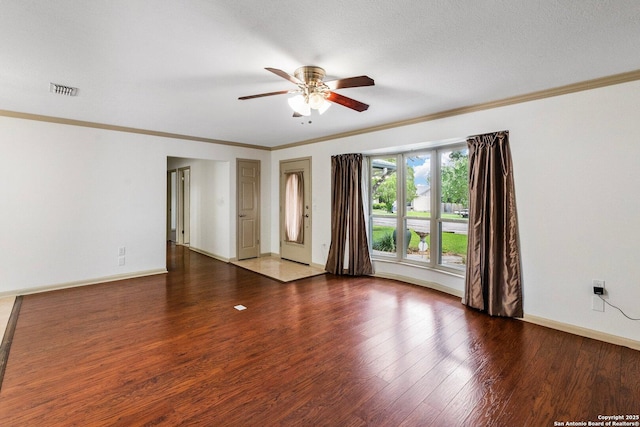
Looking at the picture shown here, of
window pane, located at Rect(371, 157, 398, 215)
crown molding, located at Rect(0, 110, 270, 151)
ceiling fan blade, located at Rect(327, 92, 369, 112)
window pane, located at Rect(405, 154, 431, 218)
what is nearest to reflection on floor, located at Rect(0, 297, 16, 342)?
crown molding, located at Rect(0, 110, 270, 151)

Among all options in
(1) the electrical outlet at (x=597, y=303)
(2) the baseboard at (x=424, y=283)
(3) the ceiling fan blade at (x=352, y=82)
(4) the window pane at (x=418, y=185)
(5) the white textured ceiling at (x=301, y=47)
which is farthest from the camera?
(4) the window pane at (x=418, y=185)

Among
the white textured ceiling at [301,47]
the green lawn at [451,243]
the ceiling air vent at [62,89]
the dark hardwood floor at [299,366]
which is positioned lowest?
the dark hardwood floor at [299,366]

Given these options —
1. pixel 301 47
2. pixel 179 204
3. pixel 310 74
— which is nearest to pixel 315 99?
pixel 310 74

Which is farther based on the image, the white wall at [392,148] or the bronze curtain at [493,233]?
the bronze curtain at [493,233]

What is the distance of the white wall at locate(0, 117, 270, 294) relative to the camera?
158 inches

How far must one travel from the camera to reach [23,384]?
7.00 ft

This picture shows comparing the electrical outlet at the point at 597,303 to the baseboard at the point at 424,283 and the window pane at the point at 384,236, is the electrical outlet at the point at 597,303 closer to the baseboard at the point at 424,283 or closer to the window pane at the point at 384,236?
the baseboard at the point at 424,283

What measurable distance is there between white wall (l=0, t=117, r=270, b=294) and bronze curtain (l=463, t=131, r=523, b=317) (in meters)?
4.83

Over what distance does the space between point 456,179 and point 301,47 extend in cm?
301

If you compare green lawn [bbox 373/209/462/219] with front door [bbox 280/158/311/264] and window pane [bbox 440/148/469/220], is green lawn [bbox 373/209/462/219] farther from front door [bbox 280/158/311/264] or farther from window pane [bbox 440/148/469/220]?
front door [bbox 280/158/311/264]

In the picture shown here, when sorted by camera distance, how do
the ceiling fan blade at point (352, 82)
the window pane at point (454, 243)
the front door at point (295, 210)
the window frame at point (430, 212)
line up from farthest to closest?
the front door at point (295, 210)
the window frame at point (430, 212)
the window pane at point (454, 243)
the ceiling fan blade at point (352, 82)

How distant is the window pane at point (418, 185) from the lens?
4.60 meters

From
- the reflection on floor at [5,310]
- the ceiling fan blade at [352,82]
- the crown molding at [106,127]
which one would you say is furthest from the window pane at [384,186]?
the reflection on floor at [5,310]

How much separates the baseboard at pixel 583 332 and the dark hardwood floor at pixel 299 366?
0.27ft
